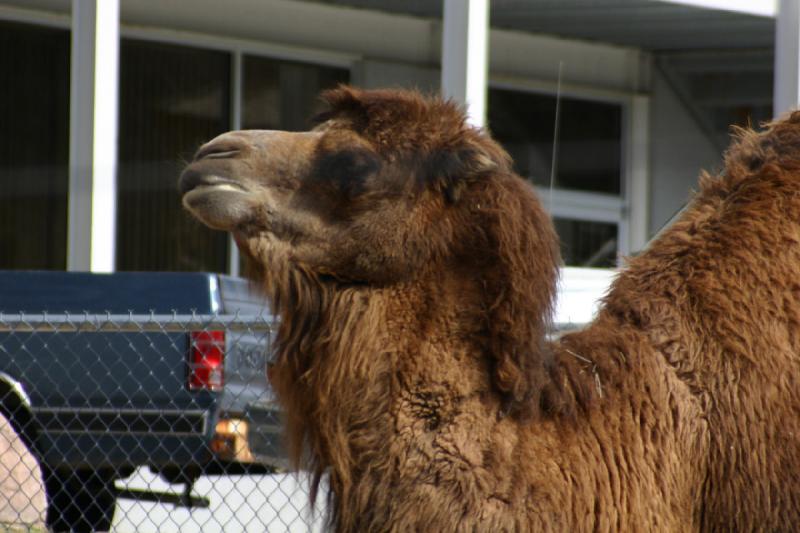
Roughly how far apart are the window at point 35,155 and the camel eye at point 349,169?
10.4 m

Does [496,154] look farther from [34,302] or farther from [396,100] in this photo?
[34,302]

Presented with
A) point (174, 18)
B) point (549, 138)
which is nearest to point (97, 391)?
point (174, 18)

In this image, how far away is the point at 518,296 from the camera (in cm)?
304

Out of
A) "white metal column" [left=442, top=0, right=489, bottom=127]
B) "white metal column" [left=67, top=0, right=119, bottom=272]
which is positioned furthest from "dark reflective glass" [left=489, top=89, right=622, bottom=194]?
"white metal column" [left=67, top=0, right=119, bottom=272]

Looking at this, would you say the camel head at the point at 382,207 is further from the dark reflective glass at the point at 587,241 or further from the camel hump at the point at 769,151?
the dark reflective glass at the point at 587,241

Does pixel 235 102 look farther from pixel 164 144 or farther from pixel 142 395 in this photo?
pixel 142 395

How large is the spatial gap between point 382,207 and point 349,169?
124 millimetres

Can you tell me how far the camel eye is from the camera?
316cm

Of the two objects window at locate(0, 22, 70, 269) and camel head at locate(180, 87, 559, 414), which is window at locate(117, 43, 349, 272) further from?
camel head at locate(180, 87, 559, 414)

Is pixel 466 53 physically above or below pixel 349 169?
above

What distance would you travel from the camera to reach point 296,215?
10.3 ft

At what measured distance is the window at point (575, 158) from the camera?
1450 centimetres

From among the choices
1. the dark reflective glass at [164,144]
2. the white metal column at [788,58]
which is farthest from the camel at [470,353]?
the dark reflective glass at [164,144]

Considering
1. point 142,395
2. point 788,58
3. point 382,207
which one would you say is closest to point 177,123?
point 788,58
